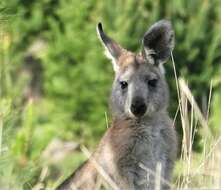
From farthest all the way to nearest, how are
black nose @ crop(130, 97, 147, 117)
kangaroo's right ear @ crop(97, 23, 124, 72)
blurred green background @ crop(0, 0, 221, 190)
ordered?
blurred green background @ crop(0, 0, 221, 190) → kangaroo's right ear @ crop(97, 23, 124, 72) → black nose @ crop(130, 97, 147, 117)

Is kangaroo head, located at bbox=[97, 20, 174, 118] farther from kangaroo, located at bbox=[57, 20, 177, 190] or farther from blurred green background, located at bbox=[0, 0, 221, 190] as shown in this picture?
blurred green background, located at bbox=[0, 0, 221, 190]

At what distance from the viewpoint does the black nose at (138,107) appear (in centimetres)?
702

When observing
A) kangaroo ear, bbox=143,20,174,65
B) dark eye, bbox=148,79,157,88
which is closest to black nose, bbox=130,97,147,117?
dark eye, bbox=148,79,157,88

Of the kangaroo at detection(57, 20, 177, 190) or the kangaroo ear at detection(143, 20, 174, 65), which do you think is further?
the kangaroo ear at detection(143, 20, 174, 65)

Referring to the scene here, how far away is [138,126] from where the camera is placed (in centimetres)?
714

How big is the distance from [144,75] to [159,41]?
339mm

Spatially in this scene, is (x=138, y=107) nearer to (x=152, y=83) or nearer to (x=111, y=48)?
(x=152, y=83)

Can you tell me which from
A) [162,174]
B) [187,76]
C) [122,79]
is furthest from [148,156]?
[187,76]

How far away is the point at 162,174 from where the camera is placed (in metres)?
6.88

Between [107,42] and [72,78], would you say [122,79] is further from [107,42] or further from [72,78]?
[72,78]

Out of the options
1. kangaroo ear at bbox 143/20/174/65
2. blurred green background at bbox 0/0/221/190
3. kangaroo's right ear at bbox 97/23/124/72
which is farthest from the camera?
blurred green background at bbox 0/0/221/190

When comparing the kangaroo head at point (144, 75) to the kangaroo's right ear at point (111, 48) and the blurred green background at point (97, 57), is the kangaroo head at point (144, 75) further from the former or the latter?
the blurred green background at point (97, 57)

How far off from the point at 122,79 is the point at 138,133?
535mm

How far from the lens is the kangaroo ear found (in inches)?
285
